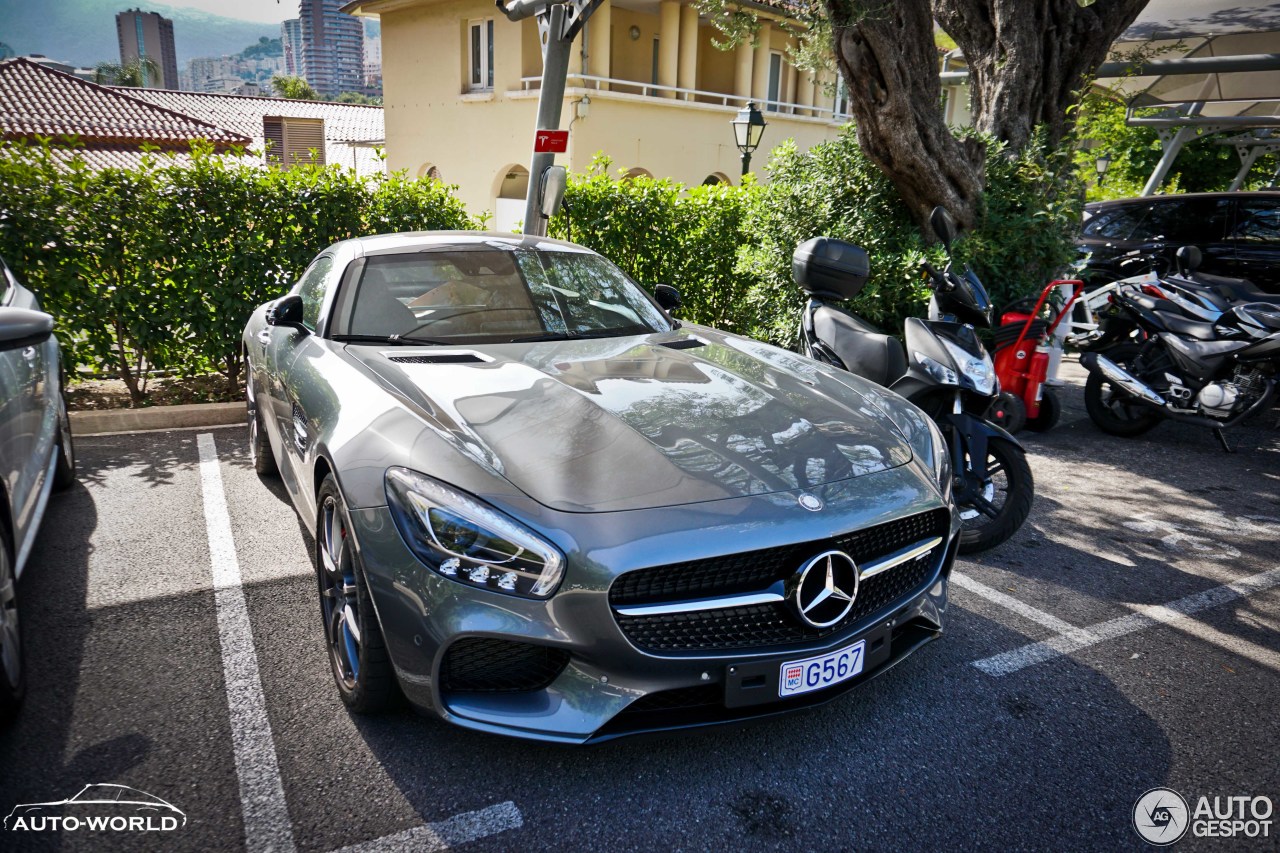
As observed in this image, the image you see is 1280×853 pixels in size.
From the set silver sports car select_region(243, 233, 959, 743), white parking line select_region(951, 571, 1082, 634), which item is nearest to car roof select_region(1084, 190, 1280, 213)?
white parking line select_region(951, 571, 1082, 634)

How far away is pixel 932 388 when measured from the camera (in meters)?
4.15

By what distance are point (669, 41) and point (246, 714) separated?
71.6ft

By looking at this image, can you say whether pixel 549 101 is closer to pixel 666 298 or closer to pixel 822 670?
pixel 666 298

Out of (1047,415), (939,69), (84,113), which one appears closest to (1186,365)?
(1047,415)

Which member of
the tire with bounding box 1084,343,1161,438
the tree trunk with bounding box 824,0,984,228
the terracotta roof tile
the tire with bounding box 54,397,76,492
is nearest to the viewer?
the tire with bounding box 54,397,76,492

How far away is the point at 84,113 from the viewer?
25.3m

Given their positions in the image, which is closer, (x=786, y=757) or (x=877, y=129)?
(x=786, y=757)

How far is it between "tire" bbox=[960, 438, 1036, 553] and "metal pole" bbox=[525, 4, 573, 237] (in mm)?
4340

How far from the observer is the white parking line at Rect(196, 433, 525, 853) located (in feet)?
7.24

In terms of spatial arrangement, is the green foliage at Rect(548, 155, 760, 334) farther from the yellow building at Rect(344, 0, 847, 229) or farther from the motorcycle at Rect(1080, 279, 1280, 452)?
the yellow building at Rect(344, 0, 847, 229)

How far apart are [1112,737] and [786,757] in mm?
1073

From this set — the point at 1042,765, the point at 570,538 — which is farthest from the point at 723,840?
the point at 1042,765

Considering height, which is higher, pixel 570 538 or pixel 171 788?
pixel 570 538

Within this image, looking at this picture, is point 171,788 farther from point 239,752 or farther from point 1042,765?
point 1042,765
